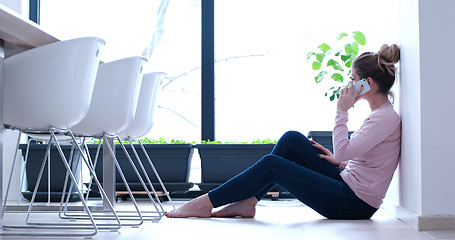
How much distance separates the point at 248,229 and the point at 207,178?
6.10 feet

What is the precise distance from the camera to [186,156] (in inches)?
167

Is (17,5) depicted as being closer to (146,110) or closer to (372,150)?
(146,110)

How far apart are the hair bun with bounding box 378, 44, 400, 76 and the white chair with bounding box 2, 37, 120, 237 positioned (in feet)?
4.12

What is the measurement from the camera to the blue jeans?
104 inches

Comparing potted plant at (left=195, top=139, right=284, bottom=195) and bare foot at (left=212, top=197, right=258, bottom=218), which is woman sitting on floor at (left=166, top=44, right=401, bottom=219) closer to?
bare foot at (left=212, top=197, right=258, bottom=218)

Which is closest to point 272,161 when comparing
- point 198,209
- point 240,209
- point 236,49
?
point 240,209

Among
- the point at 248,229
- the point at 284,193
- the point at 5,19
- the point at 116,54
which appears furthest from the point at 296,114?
the point at 5,19

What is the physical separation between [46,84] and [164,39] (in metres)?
2.67

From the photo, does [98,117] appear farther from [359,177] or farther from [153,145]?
[153,145]

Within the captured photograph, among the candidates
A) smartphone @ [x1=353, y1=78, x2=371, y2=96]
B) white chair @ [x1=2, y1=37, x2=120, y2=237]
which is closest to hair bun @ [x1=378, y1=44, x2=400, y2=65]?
smartphone @ [x1=353, y1=78, x2=371, y2=96]

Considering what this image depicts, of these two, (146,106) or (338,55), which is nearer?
(146,106)

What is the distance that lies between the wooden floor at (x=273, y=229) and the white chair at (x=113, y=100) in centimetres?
28

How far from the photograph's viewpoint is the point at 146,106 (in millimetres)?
3236

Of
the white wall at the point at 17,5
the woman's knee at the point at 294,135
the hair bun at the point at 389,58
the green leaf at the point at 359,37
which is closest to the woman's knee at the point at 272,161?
the woman's knee at the point at 294,135
